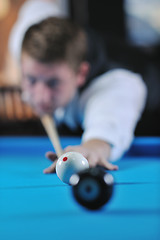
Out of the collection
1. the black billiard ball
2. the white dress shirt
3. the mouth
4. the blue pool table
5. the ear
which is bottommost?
the mouth

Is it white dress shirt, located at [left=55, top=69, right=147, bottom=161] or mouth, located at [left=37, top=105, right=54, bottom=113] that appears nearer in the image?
white dress shirt, located at [left=55, top=69, right=147, bottom=161]

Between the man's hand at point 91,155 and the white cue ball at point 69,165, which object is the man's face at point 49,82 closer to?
the man's hand at point 91,155

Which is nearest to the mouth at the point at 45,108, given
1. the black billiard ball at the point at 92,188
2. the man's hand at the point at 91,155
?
the man's hand at the point at 91,155

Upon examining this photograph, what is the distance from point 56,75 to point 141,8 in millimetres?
2480

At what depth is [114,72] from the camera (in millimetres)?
1708

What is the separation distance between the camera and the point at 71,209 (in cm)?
54

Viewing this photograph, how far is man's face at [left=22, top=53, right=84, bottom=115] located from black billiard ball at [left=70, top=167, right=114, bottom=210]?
1028 mm

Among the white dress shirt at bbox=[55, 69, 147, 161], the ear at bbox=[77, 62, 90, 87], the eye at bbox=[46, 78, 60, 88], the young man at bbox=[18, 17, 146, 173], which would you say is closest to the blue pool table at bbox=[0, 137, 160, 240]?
the white dress shirt at bbox=[55, 69, 147, 161]

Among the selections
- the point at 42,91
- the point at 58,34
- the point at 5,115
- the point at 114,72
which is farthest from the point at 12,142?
the point at 5,115

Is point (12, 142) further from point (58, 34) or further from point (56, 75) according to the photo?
point (58, 34)

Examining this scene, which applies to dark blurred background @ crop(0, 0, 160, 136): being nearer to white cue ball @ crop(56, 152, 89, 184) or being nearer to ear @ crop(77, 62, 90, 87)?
ear @ crop(77, 62, 90, 87)

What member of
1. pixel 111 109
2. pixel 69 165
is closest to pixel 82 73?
pixel 111 109

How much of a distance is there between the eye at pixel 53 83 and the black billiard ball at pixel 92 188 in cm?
103

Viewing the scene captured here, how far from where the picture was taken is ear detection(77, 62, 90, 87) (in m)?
1.65
